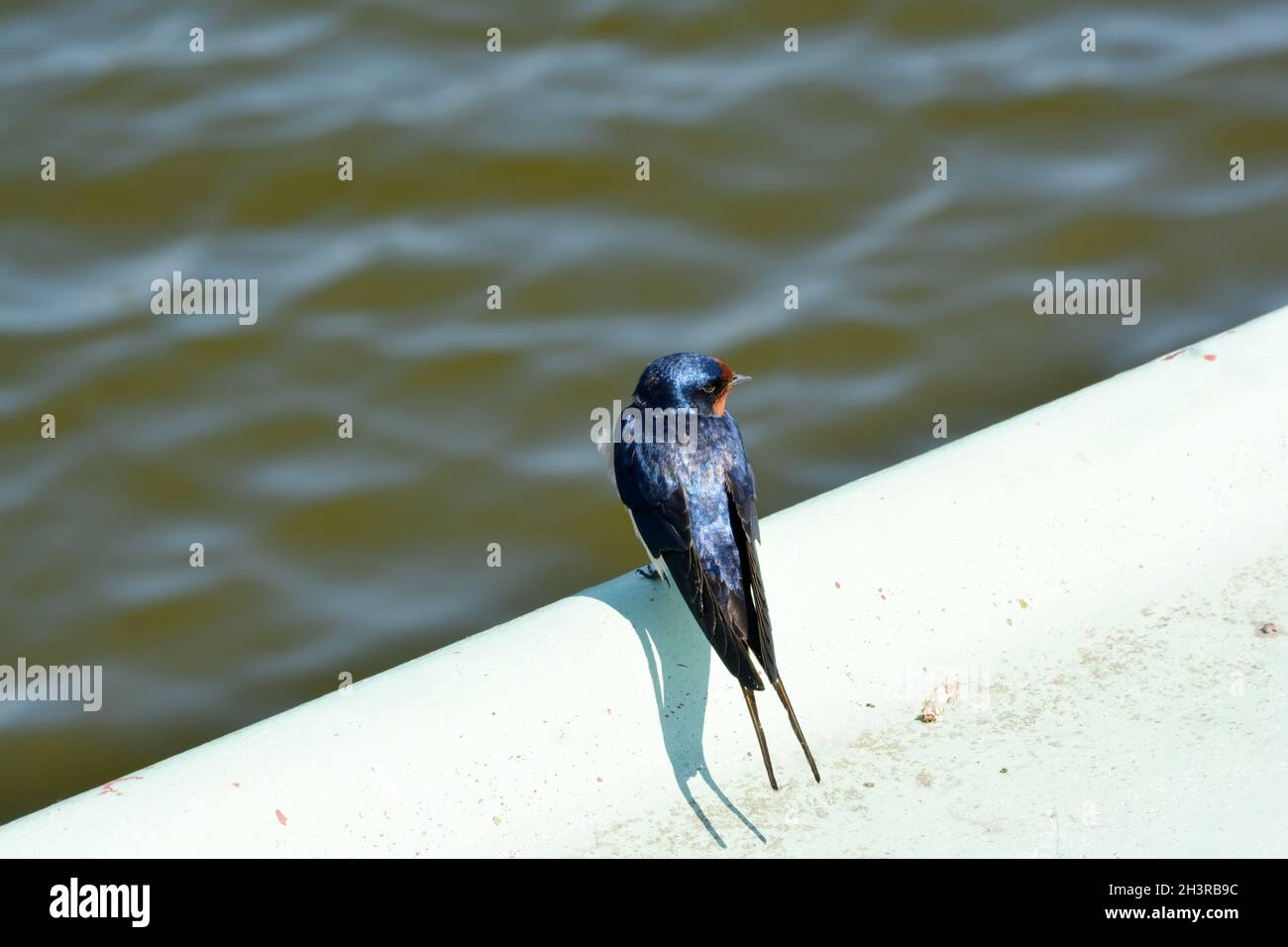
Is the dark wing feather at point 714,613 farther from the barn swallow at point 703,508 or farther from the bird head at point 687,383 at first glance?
the bird head at point 687,383

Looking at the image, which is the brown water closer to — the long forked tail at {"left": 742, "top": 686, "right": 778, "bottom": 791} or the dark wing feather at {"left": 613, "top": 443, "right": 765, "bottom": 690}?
the dark wing feather at {"left": 613, "top": 443, "right": 765, "bottom": 690}

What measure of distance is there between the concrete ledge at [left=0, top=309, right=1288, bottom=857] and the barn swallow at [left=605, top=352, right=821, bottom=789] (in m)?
0.14

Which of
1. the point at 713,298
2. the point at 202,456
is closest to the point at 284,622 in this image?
the point at 202,456

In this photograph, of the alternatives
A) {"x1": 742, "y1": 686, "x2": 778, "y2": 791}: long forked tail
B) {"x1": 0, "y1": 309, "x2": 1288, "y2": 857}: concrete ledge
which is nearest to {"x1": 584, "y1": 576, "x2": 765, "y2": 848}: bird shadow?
{"x1": 0, "y1": 309, "x2": 1288, "y2": 857}: concrete ledge

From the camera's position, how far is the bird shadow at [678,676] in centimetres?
315

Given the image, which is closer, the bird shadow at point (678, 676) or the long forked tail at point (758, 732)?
the long forked tail at point (758, 732)

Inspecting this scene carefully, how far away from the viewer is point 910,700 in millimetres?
3322

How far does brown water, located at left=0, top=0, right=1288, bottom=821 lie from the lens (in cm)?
532

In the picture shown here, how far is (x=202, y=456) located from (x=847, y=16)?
13.1 ft

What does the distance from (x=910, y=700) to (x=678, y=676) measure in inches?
20.7

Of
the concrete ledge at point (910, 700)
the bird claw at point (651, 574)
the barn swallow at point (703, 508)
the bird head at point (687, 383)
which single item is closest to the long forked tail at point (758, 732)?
the barn swallow at point (703, 508)

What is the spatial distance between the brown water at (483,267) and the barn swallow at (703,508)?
176cm

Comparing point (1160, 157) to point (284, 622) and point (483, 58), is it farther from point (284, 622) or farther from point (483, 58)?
point (284, 622)

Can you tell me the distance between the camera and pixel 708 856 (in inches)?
117
